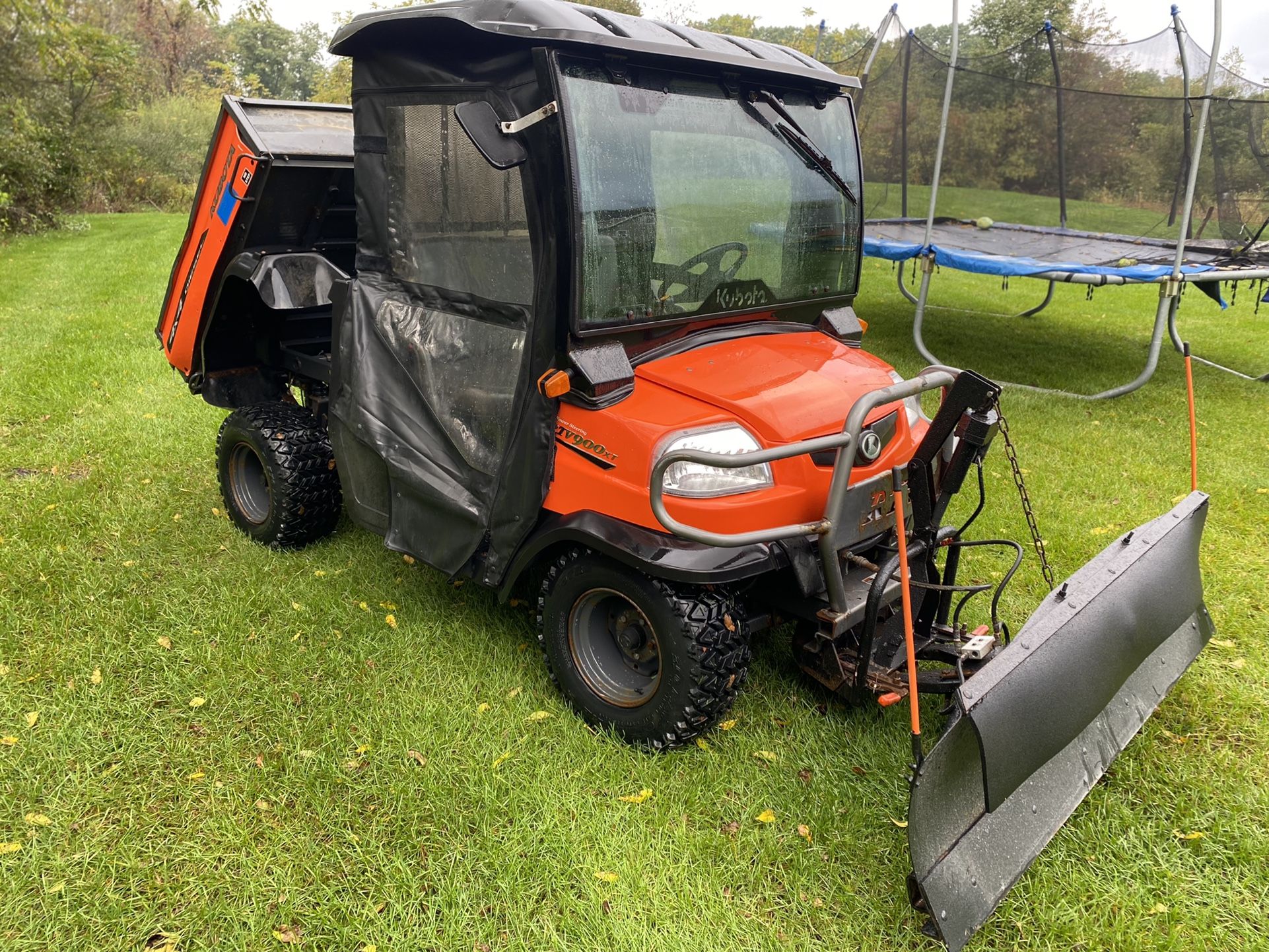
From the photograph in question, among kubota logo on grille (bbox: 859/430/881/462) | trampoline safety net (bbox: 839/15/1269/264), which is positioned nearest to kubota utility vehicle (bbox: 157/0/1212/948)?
kubota logo on grille (bbox: 859/430/881/462)

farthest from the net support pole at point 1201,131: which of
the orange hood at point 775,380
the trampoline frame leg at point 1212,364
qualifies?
the orange hood at point 775,380

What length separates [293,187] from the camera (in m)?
3.91

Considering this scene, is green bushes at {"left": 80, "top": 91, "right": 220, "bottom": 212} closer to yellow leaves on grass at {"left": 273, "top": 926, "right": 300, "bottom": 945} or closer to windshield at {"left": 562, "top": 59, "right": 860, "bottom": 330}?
windshield at {"left": 562, "top": 59, "right": 860, "bottom": 330}

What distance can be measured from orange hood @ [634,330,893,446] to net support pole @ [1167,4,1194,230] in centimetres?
679

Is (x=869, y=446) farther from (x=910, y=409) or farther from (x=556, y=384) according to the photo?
(x=556, y=384)

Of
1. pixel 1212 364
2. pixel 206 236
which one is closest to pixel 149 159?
pixel 206 236

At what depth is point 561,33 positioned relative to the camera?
249 centimetres

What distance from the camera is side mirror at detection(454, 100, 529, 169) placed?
8.31 ft

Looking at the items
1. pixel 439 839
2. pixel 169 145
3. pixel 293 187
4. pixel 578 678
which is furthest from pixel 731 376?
pixel 169 145

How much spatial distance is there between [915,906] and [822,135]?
8.72 ft

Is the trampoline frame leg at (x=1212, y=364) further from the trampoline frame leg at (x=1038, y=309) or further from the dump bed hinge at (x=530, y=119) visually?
the dump bed hinge at (x=530, y=119)

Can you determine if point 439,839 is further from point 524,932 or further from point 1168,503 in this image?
point 1168,503

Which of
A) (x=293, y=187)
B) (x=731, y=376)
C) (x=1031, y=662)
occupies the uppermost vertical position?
(x=293, y=187)

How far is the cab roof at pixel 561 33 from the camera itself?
8.33 feet
